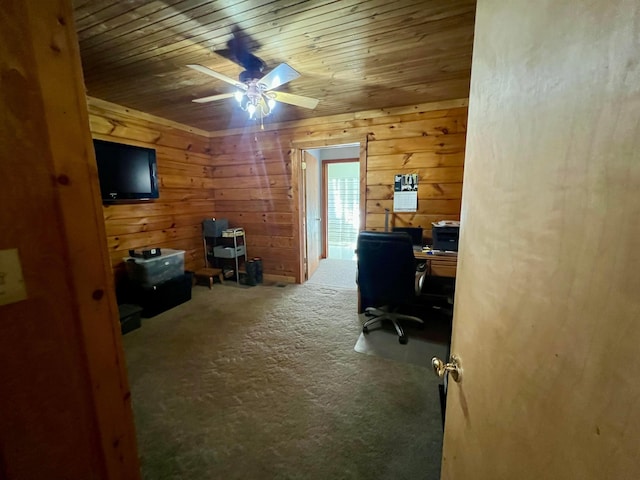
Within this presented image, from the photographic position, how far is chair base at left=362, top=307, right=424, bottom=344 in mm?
2435

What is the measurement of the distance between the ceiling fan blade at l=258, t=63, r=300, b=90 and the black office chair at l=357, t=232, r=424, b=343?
4.30 ft

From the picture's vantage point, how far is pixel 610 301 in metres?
0.32

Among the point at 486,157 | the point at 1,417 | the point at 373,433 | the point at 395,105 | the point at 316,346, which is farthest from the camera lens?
the point at 395,105

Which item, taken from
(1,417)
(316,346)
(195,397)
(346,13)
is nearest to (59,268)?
(1,417)

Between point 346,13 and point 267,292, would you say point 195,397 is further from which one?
point 346,13

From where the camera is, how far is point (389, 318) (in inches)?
103

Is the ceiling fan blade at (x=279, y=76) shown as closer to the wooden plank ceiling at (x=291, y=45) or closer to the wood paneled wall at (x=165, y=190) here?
the wooden plank ceiling at (x=291, y=45)

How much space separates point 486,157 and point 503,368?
481 millimetres

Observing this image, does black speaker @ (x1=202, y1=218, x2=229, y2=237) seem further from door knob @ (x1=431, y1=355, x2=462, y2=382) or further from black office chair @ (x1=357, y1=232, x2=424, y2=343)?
door knob @ (x1=431, y1=355, x2=462, y2=382)

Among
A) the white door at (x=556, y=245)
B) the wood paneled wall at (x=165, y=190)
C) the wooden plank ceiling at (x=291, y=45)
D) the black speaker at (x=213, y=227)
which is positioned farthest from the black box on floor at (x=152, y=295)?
the white door at (x=556, y=245)

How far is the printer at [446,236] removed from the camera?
2600 mm

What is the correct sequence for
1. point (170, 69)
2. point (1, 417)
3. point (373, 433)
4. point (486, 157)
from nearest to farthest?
point (1, 417) → point (486, 157) → point (373, 433) → point (170, 69)

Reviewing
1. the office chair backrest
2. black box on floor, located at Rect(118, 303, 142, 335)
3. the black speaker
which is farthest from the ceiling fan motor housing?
black box on floor, located at Rect(118, 303, 142, 335)

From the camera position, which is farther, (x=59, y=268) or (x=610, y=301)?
(x=59, y=268)
